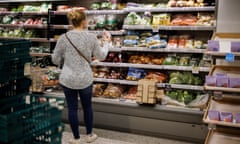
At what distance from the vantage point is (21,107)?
2.33 m

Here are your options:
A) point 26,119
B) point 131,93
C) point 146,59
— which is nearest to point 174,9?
point 146,59

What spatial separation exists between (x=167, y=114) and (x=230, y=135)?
0.95 m

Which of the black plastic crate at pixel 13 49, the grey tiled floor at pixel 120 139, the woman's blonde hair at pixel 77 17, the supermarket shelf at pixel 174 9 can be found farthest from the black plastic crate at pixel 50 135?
the supermarket shelf at pixel 174 9

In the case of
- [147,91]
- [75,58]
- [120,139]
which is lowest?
[120,139]

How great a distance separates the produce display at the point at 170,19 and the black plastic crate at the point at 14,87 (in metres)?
2.87

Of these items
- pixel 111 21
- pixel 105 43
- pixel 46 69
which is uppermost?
pixel 111 21

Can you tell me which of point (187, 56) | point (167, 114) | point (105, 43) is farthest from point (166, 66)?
point (105, 43)

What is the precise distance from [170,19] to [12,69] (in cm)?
316

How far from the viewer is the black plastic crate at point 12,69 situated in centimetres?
216

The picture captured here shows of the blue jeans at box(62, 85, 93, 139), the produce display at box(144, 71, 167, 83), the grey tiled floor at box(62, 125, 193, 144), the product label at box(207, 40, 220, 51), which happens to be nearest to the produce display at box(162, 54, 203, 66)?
the produce display at box(144, 71, 167, 83)

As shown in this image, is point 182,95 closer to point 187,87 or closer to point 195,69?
point 187,87

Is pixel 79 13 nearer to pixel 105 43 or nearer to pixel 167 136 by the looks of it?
pixel 105 43

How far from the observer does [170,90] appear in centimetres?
478

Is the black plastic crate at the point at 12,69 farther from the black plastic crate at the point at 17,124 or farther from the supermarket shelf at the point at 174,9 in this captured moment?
the supermarket shelf at the point at 174,9
